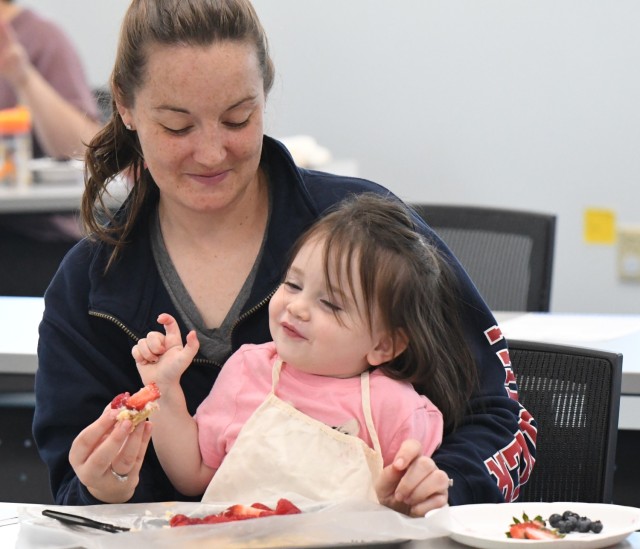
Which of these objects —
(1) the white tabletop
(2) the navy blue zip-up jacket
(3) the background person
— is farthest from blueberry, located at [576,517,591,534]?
(3) the background person

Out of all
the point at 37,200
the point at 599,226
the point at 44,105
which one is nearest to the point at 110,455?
the point at 37,200

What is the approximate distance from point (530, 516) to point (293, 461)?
0.99 feet

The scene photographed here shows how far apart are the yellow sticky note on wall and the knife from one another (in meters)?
3.55

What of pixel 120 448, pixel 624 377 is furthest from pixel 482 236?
pixel 120 448

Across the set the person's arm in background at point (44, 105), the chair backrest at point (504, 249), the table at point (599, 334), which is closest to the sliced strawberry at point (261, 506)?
the table at point (599, 334)

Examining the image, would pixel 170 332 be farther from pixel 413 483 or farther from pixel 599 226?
pixel 599 226

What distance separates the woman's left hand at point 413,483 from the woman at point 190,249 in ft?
0.16

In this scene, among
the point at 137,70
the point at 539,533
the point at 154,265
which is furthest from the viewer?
the point at 154,265

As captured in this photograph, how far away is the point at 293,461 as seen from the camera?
147 centimetres

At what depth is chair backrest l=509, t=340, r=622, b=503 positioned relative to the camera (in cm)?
173

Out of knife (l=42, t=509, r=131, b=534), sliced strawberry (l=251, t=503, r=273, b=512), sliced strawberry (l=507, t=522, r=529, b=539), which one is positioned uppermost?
sliced strawberry (l=507, t=522, r=529, b=539)

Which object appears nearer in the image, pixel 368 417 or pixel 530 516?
pixel 530 516

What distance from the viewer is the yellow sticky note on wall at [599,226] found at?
15.0 ft

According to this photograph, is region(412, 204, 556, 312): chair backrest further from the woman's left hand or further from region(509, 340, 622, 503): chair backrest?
the woman's left hand
